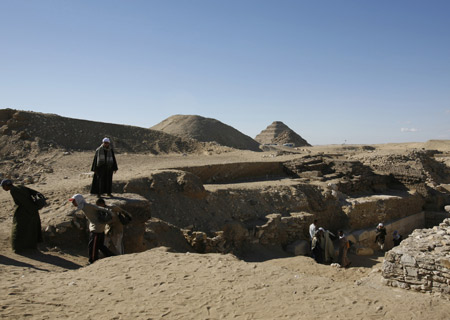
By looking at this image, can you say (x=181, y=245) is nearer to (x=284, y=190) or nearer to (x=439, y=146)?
(x=284, y=190)

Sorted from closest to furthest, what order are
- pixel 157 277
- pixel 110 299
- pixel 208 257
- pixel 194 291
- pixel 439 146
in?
pixel 110 299
pixel 194 291
pixel 157 277
pixel 208 257
pixel 439 146

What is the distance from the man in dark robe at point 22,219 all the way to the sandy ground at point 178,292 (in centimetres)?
19

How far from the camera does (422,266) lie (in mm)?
5621

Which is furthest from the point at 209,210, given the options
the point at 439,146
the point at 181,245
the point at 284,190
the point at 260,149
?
the point at 439,146

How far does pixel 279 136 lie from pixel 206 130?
11.4 metres

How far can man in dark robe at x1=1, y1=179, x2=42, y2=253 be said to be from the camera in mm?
5230

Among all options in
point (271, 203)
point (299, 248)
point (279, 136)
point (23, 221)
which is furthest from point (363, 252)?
point (279, 136)

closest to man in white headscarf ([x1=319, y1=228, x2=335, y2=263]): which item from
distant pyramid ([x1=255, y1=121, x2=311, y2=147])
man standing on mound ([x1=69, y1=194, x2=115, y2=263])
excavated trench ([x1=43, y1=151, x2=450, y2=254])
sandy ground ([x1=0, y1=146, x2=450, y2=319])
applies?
excavated trench ([x1=43, y1=151, x2=450, y2=254])

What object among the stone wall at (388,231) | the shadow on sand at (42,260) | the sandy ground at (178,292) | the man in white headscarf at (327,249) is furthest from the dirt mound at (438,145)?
the shadow on sand at (42,260)

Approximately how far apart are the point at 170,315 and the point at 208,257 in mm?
1867

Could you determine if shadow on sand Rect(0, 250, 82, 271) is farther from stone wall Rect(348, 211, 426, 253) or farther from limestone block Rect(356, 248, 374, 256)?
stone wall Rect(348, 211, 426, 253)

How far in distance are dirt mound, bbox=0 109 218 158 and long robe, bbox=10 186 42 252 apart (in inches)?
425

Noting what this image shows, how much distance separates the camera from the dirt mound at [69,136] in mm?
15367

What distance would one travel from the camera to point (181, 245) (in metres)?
7.97
